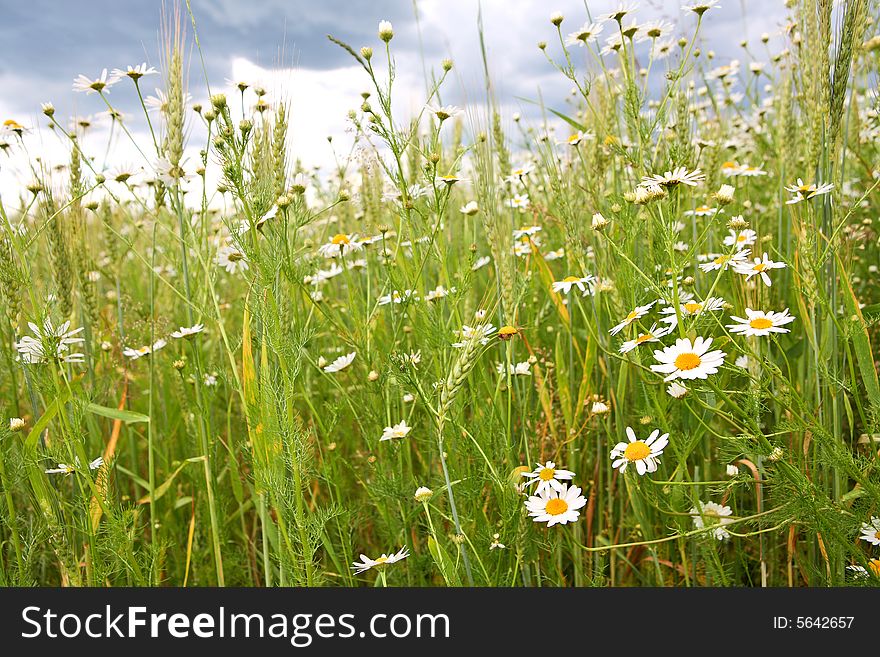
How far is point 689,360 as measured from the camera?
3.54ft

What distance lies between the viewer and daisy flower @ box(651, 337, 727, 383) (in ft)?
3.41

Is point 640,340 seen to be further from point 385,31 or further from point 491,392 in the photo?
point 385,31

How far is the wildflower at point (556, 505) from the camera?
113 centimetres

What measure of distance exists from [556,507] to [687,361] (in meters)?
0.36

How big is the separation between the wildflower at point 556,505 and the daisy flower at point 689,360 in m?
0.27

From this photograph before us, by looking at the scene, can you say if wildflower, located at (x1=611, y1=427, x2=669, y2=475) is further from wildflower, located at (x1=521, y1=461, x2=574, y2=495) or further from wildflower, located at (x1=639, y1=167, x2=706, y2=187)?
wildflower, located at (x1=639, y1=167, x2=706, y2=187)

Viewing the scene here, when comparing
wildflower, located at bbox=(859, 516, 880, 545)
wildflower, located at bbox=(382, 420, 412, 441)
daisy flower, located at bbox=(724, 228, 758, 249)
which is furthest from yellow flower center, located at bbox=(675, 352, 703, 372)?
wildflower, located at bbox=(382, 420, 412, 441)

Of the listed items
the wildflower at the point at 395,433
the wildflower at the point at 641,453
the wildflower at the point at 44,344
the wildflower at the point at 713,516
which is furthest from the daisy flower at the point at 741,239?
the wildflower at the point at 44,344

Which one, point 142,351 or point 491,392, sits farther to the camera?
point 142,351

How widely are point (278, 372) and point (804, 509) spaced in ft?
3.24

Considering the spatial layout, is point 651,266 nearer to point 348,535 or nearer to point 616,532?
point 616,532

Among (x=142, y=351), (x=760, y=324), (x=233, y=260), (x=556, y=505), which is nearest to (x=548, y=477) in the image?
(x=556, y=505)

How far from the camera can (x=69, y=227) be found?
5.40 feet

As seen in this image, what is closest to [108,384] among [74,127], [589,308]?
[74,127]
